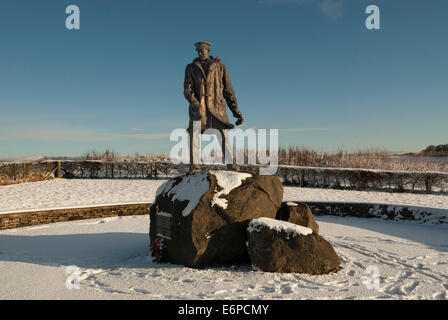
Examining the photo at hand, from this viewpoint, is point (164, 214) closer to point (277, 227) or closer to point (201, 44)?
point (277, 227)

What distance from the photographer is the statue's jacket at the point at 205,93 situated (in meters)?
7.39

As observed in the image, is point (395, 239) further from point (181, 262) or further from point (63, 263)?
point (63, 263)

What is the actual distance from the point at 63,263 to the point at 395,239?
669cm

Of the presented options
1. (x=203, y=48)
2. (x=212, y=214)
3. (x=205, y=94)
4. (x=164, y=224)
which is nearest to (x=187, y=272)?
(x=212, y=214)

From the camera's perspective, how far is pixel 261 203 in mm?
5309

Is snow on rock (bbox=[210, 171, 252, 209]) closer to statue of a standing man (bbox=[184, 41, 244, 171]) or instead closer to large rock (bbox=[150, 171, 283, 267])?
large rock (bbox=[150, 171, 283, 267])

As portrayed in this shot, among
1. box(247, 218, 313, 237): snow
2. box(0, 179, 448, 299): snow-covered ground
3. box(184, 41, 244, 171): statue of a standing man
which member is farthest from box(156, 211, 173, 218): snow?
box(184, 41, 244, 171): statue of a standing man

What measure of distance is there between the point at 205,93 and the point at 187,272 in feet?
13.9

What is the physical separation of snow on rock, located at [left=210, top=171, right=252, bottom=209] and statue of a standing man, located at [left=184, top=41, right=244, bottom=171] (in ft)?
6.22

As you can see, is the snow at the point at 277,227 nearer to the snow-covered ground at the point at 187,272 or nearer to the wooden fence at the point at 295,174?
the snow-covered ground at the point at 187,272

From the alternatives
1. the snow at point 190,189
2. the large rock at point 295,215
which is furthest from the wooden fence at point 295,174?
the snow at point 190,189

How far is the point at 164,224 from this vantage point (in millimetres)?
5477

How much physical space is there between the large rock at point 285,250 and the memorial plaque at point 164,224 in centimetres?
138
